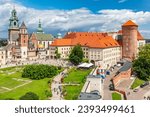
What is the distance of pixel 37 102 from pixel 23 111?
0.43m

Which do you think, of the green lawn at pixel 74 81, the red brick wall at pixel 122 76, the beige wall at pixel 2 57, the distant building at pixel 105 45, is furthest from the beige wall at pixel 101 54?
the beige wall at pixel 2 57

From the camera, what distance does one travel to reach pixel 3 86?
103 ft

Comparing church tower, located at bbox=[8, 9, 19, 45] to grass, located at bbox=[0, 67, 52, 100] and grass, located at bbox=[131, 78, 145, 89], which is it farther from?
grass, located at bbox=[131, 78, 145, 89]

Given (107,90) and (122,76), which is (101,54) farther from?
(107,90)

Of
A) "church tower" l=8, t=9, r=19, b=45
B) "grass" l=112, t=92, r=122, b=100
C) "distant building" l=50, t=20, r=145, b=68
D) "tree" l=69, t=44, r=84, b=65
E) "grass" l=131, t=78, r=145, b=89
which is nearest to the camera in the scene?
"grass" l=112, t=92, r=122, b=100

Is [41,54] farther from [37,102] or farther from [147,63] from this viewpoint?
[37,102]

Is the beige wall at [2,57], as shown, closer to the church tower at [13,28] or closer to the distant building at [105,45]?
the church tower at [13,28]

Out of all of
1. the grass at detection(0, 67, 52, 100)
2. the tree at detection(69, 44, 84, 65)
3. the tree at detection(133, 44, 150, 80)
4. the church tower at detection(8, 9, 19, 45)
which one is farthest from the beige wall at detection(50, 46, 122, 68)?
the grass at detection(0, 67, 52, 100)

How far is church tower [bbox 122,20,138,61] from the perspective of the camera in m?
51.6

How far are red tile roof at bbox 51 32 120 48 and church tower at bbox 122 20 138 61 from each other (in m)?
1.90

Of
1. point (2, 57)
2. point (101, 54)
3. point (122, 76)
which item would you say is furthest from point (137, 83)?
point (2, 57)

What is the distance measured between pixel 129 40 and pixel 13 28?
25.2 meters

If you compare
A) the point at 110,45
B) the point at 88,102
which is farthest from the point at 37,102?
the point at 110,45

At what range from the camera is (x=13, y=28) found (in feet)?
199
